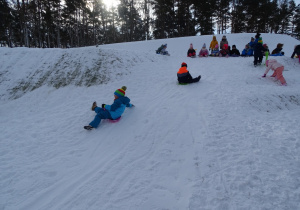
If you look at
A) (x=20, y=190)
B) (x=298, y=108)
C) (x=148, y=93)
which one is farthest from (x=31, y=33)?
(x=298, y=108)

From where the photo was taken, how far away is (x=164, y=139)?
391 centimetres

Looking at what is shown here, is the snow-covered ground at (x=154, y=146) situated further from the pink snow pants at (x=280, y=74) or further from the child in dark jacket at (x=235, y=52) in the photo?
the child in dark jacket at (x=235, y=52)

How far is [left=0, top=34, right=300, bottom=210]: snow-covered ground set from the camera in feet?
8.06

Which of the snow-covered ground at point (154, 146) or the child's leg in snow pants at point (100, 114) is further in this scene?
the child's leg in snow pants at point (100, 114)

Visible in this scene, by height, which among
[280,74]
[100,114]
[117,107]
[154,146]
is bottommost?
[154,146]

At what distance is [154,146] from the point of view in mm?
3719

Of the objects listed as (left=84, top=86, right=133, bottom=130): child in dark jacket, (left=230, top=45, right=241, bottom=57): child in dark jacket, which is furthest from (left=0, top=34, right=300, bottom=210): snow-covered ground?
(left=230, top=45, right=241, bottom=57): child in dark jacket

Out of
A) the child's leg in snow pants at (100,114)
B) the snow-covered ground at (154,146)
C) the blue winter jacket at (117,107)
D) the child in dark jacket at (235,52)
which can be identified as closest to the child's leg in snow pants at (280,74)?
the snow-covered ground at (154,146)

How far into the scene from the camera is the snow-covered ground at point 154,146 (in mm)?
2457

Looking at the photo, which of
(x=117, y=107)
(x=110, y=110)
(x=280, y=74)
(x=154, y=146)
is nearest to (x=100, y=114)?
(x=110, y=110)

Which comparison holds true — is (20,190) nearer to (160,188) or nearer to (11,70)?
(160,188)

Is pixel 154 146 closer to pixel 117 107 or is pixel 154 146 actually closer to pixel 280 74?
pixel 117 107

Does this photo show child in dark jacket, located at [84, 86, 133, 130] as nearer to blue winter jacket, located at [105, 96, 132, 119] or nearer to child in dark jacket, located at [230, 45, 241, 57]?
blue winter jacket, located at [105, 96, 132, 119]

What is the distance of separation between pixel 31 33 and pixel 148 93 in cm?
3495
